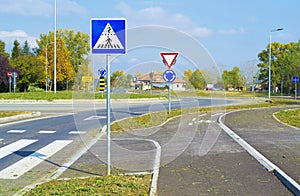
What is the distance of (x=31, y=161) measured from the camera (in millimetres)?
7855

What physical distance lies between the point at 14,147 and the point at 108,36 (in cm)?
531

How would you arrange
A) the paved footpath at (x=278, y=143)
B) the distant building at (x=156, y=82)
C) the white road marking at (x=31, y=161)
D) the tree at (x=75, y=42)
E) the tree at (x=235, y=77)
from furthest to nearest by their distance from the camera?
the tree at (x=235, y=77) → the tree at (x=75, y=42) → the distant building at (x=156, y=82) → the paved footpath at (x=278, y=143) → the white road marking at (x=31, y=161)

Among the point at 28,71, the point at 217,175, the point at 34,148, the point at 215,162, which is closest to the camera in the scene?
the point at 217,175

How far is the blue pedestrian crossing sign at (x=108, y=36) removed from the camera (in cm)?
587

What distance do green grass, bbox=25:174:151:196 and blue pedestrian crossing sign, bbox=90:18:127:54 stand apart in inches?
86.3

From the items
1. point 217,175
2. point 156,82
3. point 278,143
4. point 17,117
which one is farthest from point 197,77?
point 217,175

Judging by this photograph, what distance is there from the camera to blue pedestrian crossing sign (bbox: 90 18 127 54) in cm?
587

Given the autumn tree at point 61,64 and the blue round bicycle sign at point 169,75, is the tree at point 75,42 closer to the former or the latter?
the autumn tree at point 61,64

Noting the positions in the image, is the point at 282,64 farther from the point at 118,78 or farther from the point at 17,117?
the point at 118,78

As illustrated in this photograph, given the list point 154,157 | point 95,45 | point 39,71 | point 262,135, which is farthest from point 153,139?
point 39,71

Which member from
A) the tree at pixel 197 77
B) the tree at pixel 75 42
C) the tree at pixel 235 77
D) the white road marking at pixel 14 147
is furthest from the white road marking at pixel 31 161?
the tree at pixel 235 77

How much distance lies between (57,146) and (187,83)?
10.3 m

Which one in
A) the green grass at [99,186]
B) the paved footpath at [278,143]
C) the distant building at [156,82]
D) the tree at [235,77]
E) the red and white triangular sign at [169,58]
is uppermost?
the tree at [235,77]

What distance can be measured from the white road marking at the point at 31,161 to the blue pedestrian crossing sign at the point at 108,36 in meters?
2.92
